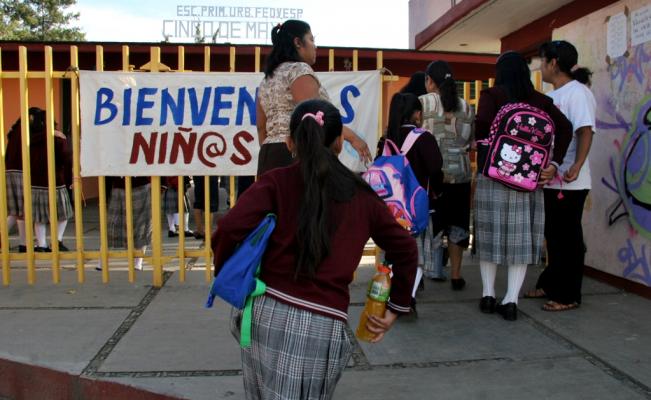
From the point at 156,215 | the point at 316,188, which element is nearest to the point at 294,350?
the point at 316,188

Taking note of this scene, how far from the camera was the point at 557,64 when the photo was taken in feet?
15.0

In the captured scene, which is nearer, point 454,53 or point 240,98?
point 240,98

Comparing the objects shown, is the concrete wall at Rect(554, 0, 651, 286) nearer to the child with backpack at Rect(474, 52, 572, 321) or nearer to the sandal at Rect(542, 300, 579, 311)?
the sandal at Rect(542, 300, 579, 311)

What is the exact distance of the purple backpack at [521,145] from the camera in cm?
408

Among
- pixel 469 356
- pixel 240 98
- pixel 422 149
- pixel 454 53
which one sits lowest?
pixel 469 356

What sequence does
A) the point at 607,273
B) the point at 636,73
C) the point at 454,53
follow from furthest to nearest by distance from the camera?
the point at 454,53 → the point at 607,273 → the point at 636,73

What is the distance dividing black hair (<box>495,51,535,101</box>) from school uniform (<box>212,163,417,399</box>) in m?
2.41

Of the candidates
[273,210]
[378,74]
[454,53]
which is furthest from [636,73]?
[454,53]

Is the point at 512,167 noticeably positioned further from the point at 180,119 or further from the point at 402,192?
the point at 180,119

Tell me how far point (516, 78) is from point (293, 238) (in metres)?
2.70

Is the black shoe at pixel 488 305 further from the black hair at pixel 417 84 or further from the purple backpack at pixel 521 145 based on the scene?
the black hair at pixel 417 84

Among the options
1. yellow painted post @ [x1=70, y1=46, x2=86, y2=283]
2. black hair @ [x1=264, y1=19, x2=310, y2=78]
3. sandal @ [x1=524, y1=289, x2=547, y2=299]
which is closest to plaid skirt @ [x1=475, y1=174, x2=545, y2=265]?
sandal @ [x1=524, y1=289, x2=547, y2=299]

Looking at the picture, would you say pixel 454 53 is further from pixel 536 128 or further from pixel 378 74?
pixel 536 128

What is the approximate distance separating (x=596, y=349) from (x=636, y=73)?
96.1 inches
